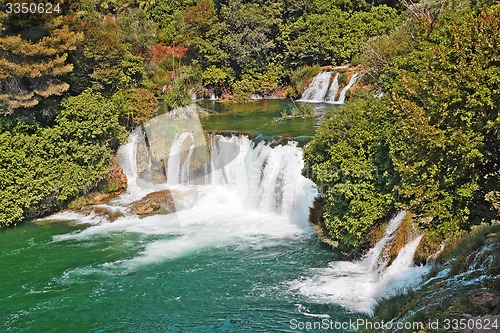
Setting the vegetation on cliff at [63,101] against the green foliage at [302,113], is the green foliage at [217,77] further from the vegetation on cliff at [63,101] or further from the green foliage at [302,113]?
the green foliage at [302,113]

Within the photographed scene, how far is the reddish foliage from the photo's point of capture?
40062 mm

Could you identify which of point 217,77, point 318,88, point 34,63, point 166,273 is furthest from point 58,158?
point 217,77

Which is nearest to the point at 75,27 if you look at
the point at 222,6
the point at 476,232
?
the point at 476,232

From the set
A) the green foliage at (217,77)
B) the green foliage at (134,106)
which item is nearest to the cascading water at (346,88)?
the green foliage at (217,77)

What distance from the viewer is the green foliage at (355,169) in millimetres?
13656

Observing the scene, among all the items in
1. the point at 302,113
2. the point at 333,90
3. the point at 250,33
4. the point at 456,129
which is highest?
the point at 250,33

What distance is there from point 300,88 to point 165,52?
41.0ft

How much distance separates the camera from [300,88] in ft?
118

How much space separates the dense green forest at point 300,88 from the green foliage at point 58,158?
51 mm

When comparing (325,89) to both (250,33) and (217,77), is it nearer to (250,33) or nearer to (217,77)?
(250,33)

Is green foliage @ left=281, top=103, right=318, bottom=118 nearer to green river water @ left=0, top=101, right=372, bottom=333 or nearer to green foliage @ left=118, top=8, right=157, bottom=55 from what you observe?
green river water @ left=0, top=101, right=372, bottom=333

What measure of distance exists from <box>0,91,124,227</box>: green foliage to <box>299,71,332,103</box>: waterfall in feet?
52.7

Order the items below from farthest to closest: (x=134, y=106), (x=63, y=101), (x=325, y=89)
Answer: (x=325, y=89) → (x=134, y=106) → (x=63, y=101)

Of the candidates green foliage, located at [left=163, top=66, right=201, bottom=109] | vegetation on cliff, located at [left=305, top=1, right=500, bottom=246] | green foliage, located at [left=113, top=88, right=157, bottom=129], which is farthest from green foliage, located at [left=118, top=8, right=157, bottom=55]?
vegetation on cliff, located at [left=305, top=1, right=500, bottom=246]
